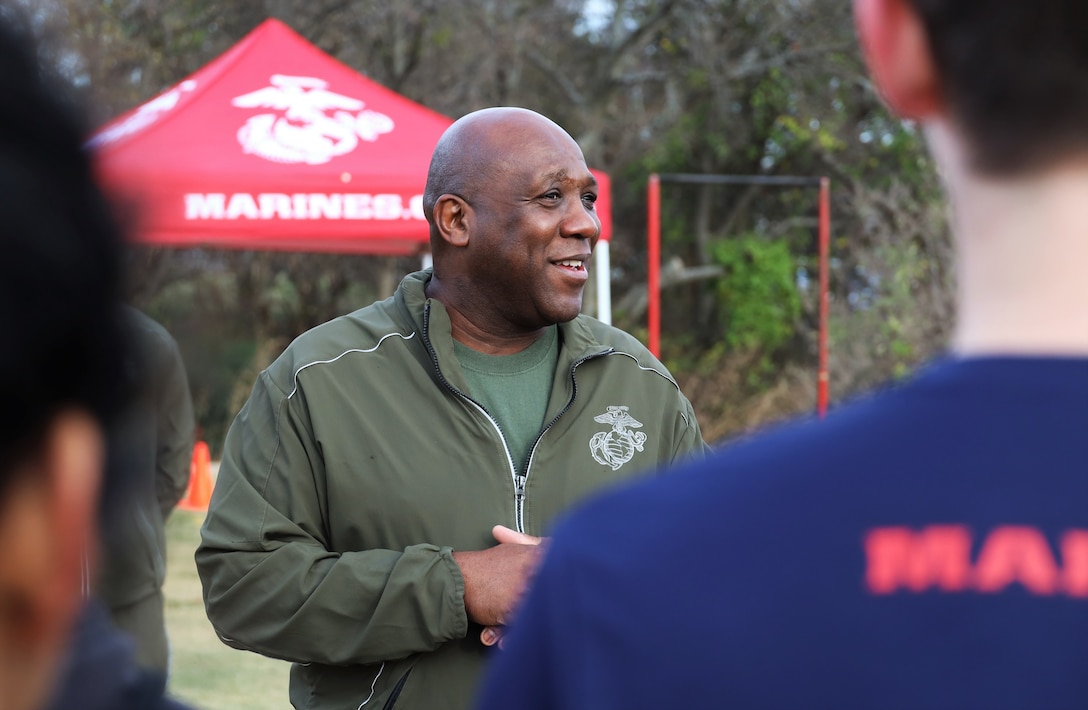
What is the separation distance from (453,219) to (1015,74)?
191cm

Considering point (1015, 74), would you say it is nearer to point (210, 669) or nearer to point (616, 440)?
point (616, 440)

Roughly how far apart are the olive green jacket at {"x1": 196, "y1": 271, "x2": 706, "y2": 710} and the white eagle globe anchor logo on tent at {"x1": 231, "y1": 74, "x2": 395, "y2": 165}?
3.44m

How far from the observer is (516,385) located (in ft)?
8.36

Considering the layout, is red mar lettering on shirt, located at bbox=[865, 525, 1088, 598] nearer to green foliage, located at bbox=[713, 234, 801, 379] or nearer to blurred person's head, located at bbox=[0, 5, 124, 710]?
blurred person's head, located at bbox=[0, 5, 124, 710]

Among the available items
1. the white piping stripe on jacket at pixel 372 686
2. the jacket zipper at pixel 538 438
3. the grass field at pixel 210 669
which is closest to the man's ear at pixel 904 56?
the jacket zipper at pixel 538 438

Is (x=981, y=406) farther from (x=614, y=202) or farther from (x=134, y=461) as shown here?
(x=614, y=202)

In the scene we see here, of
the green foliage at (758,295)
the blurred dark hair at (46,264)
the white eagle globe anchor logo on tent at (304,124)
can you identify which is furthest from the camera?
the green foliage at (758,295)

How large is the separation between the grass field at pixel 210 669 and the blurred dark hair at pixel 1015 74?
15.2ft

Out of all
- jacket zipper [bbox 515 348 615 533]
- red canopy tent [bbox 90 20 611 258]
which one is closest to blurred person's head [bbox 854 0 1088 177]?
jacket zipper [bbox 515 348 615 533]

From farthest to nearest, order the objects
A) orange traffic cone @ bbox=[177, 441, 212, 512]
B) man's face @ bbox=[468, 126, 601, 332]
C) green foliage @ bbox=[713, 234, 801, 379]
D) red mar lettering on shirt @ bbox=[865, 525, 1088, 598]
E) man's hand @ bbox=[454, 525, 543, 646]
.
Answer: green foliage @ bbox=[713, 234, 801, 379] → orange traffic cone @ bbox=[177, 441, 212, 512] → man's face @ bbox=[468, 126, 601, 332] → man's hand @ bbox=[454, 525, 543, 646] → red mar lettering on shirt @ bbox=[865, 525, 1088, 598]

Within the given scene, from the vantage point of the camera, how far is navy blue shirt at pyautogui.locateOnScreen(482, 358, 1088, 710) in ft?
2.55

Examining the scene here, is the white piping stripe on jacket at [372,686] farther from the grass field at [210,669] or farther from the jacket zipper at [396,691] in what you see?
the grass field at [210,669]

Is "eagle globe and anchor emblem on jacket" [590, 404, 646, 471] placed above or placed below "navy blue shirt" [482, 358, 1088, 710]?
below

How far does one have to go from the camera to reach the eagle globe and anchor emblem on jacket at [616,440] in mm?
2439
